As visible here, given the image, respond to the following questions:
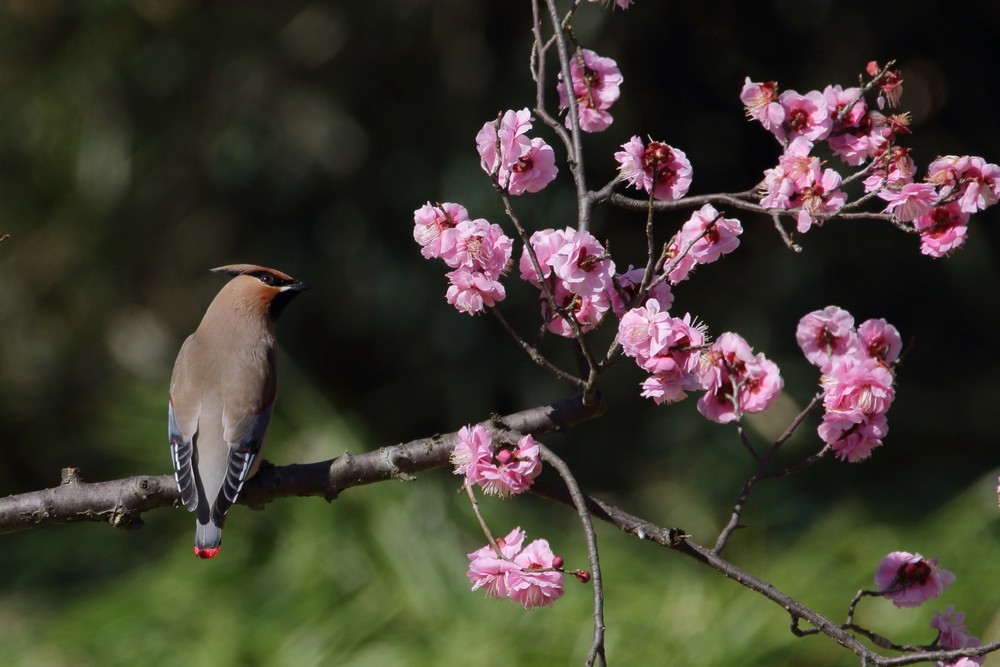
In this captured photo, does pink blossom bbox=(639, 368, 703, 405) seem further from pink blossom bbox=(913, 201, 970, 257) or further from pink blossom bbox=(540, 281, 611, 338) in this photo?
pink blossom bbox=(913, 201, 970, 257)

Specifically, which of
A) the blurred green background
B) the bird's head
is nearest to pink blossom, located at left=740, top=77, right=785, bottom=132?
the bird's head

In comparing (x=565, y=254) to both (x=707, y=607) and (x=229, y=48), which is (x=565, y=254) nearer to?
(x=707, y=607)

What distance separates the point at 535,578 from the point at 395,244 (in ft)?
10.4

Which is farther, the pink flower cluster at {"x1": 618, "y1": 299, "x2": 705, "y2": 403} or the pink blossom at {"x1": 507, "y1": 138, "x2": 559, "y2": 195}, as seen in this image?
the pink blossom at {"x1": 507, "y1": 138, "x2": 559, "y2": 195}

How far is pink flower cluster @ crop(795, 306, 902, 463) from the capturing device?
1.27 metres

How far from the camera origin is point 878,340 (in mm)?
1347

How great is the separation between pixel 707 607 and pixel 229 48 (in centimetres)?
270

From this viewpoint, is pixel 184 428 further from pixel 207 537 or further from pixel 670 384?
pixel 670 384

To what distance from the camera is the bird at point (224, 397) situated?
1856 millimetres

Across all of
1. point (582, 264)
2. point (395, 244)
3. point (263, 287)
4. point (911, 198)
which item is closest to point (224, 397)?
point (263, 287)

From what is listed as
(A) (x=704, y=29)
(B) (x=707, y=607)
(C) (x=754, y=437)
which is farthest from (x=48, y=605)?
(A) (x=704, y=29)

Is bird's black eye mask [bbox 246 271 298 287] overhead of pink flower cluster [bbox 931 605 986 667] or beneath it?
beneath

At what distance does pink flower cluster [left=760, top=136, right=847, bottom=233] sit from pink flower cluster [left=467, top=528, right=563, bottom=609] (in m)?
0.45

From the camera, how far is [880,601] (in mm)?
3027
